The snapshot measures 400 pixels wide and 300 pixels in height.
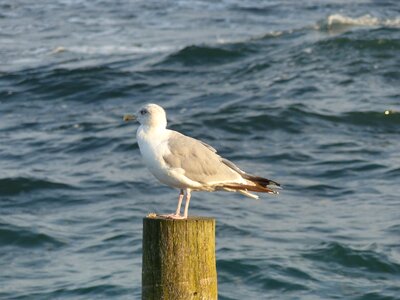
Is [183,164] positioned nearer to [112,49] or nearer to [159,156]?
[159,156]

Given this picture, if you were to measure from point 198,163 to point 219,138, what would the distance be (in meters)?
8.40

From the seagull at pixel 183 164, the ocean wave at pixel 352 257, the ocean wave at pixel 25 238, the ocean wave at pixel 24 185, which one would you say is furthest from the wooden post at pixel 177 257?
the ocean wave at pixel 24 185

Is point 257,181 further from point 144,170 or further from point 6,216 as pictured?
point 144,170

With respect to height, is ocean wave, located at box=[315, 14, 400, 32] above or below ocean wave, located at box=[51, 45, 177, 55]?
above

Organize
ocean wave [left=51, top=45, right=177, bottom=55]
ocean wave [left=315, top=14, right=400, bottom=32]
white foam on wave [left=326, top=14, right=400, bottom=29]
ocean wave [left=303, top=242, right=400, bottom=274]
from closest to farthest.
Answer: ocean wave [left=303, top=242, right=400, bottom=274] < ocean wave [left=51, top=45, right=177, bottom=55] < ocean wave [left=315, top=14, right=400, bottom=32] < white foam on wave [left=326, top=14, right=400, bottom=29]

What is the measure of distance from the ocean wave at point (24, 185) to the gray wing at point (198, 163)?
6745mm

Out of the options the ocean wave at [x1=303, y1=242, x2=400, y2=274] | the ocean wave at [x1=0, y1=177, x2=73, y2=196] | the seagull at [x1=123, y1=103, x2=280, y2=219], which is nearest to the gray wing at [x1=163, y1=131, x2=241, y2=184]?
the seagull at [x1=123, y1=103, x2=280, y2=219]

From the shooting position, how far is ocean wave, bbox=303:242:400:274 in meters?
10.0

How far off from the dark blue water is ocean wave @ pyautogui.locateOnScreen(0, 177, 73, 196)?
0.02 metres

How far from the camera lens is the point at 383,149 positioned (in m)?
13.6

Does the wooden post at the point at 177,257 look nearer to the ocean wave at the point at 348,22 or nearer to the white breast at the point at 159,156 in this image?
the white breast at the point at 159,156

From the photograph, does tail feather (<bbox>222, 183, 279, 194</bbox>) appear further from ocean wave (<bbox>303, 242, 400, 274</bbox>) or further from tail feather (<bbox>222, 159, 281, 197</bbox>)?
ocean wave (<bbox>303, 242, 400, 274</bbox>)

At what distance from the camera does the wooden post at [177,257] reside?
518 centimetres

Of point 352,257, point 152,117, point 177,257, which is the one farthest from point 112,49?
point 177,257
